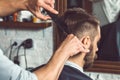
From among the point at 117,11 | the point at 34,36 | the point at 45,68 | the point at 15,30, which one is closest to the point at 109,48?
the point at 117,11

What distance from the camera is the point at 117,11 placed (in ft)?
7.15

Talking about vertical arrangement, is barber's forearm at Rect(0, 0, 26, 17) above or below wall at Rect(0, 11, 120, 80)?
above

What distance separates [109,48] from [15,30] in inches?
33.0

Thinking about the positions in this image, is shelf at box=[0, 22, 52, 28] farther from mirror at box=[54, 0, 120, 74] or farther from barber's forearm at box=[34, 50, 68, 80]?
barber's forearm at box=[34, 50, 68, 80]

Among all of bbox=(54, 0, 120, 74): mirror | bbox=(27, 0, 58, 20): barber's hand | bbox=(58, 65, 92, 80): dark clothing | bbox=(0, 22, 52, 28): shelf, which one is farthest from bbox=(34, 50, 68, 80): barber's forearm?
bbox=(0, 22, 52, 28): shelf

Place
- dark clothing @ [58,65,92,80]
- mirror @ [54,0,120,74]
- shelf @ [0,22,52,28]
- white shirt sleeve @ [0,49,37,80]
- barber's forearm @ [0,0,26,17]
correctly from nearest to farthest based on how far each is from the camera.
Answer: white shirt sleeve @ [0,49,37,80], barber's forearm @ [0,0,26,17], dark clothing @ [58,65,92,80], mirror @ [54,0,120,74], shelf @ [0,22,52,28]

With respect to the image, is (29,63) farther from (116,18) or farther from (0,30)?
(116,18)

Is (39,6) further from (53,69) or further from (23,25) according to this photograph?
(23,25)

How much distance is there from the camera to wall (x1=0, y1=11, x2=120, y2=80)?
2.50m

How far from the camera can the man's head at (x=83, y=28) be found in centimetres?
174

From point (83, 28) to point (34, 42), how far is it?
870 millimetres

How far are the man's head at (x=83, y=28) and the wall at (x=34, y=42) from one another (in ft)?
2.25

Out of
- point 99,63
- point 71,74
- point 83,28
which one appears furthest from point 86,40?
point 99,63

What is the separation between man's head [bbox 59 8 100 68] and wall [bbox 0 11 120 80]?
0.69m
